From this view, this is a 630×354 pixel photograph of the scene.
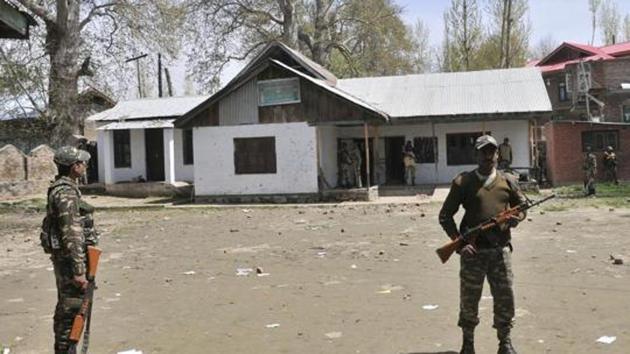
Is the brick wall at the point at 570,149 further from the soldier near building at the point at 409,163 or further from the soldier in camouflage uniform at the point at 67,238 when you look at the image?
the soldier in camouflage uniform at the point at 67,238

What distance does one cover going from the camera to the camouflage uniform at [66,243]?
5008 millimetres

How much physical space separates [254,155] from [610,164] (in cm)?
1301

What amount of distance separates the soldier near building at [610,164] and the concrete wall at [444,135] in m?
2.73

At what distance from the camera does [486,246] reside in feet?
17.8

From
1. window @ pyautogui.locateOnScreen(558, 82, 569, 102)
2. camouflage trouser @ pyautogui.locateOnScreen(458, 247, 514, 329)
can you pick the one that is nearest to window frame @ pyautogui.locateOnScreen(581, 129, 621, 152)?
window @ pyautogui.locateOnScreen(558, 82, 569, 102)

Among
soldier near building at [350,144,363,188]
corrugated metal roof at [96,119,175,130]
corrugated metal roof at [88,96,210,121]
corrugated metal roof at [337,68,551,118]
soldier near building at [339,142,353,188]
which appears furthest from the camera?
corrugated metal roof at [88,96,210,121]

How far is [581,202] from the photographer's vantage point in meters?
19.1

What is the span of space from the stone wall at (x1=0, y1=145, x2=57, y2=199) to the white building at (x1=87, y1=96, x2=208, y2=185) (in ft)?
8.37

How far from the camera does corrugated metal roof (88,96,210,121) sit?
29.8 metres

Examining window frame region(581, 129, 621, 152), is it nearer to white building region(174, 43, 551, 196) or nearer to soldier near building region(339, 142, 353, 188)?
white building region(174, 43, 551, 196)

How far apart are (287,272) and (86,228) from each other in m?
5.03

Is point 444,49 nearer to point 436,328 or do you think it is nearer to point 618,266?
point 618,266

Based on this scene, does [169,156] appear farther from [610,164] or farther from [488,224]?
[488,224]

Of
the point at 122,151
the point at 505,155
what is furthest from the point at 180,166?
the point at 505,155
